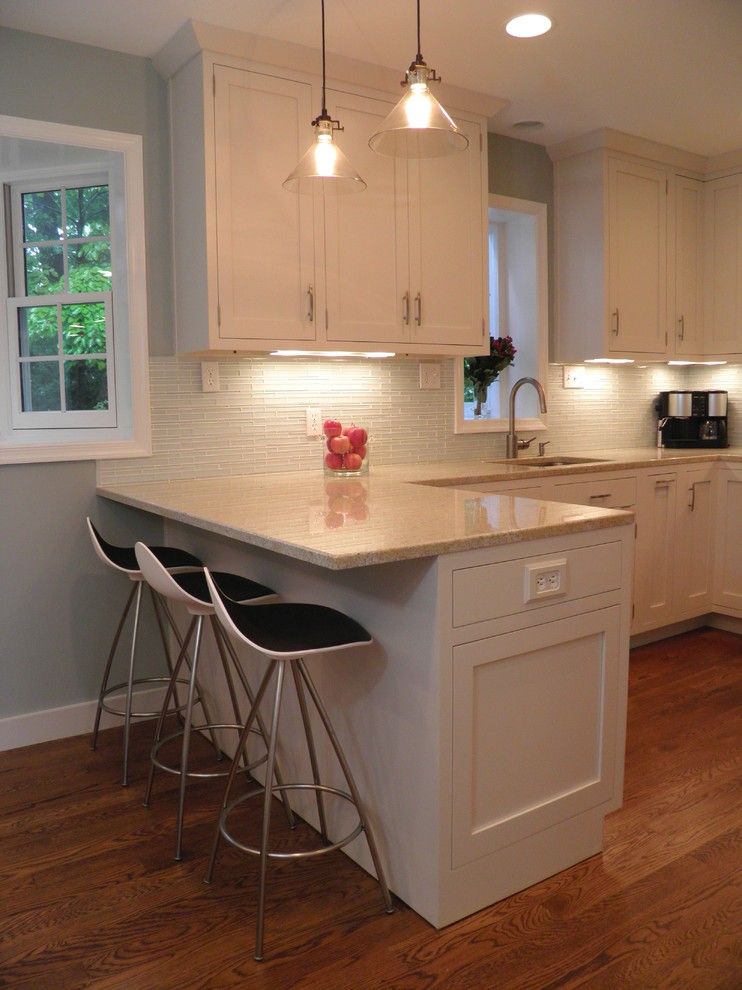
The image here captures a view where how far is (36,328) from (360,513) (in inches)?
69.7

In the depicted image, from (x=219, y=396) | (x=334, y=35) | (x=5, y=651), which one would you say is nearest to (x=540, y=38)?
(x=334, y=35)

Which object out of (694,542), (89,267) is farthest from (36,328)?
(694,542)

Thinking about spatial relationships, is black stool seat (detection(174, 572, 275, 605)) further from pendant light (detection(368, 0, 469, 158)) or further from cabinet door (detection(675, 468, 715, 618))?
cabinet door (detection(675, 468, 715, 618))

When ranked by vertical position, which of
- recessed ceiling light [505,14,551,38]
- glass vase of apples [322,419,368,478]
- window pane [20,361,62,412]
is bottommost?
glass vase of apples [322,419,368,478]

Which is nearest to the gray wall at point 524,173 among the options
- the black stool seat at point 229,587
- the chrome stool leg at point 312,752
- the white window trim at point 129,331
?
the white window trim at point 129,331

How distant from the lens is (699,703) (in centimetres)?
328

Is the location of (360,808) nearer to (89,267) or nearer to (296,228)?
(296,228)

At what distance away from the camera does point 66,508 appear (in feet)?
9.75

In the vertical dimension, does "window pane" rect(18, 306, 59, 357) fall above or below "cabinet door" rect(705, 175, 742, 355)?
below

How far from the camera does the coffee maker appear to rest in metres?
4.61

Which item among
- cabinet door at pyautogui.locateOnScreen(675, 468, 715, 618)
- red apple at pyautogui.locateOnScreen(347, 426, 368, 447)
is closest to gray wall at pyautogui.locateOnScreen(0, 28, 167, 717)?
red apple at pyautogui.locateOnScreen(347, 426, 368, 447)

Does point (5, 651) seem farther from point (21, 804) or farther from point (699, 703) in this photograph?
point (699, 703)

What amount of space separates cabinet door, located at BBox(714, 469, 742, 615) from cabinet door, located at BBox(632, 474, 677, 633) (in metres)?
0.35

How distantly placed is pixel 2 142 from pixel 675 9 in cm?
229
